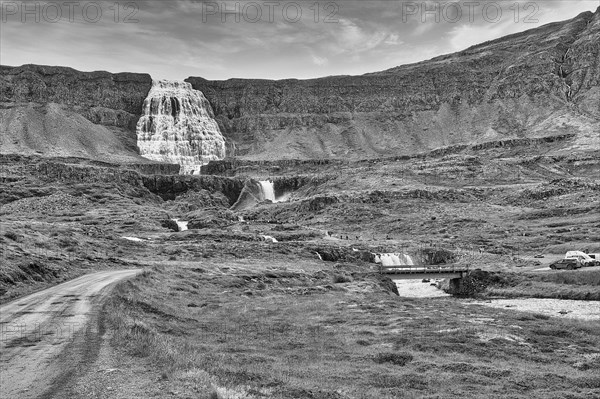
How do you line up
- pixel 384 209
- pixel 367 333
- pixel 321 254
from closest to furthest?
pixel 367 333 < pixel 321 254 < pixel 384 209

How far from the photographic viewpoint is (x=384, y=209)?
434ft

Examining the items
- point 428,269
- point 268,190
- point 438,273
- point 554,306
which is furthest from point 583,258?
point 268,190

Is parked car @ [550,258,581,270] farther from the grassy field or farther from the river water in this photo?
the grassy field

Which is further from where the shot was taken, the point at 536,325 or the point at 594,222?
the point at 594,222

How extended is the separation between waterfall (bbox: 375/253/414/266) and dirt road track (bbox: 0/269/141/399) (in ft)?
182

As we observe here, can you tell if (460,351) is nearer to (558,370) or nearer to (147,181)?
(558,370)

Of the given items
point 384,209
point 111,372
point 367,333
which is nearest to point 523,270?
point 367,333

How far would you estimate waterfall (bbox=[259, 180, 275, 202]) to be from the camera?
177 m

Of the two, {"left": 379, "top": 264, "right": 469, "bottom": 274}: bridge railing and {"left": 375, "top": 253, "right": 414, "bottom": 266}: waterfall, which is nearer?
{"left": 379, "top": 264, "right": 469, "bottom": 274}: bridge railing

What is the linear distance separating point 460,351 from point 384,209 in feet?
355

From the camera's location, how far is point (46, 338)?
19.7 metres

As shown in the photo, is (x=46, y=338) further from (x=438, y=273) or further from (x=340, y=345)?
(x=438, y=273)

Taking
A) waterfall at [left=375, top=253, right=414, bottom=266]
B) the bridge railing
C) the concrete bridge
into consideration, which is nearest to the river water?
the concrete bridge

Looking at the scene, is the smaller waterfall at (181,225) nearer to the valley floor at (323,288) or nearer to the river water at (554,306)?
the valley floor at (323,288)
